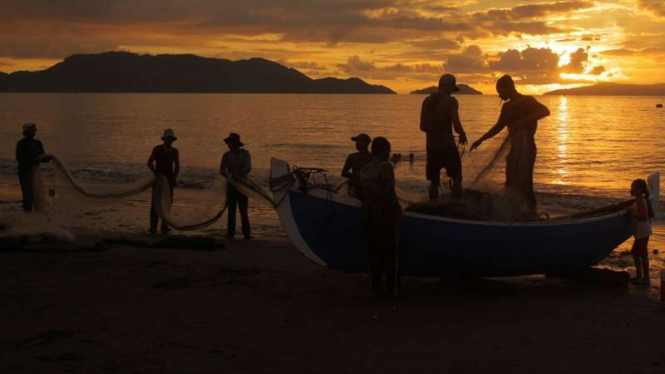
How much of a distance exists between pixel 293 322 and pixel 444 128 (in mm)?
3258

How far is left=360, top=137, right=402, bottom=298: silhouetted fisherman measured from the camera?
8.05 meters

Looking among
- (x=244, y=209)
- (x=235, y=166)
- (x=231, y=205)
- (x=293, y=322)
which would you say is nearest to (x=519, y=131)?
(x=293, y=322)

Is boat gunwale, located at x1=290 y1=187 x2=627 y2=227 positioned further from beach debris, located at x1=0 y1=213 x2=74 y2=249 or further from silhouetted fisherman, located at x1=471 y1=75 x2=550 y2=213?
beach debris, located at x1=0 y1=213 x2=74 y2=249

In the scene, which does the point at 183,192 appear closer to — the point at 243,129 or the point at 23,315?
the point at 23,315

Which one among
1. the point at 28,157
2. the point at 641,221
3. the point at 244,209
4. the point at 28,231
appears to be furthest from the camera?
the point at 244,209

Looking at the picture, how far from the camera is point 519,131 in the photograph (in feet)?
32.0

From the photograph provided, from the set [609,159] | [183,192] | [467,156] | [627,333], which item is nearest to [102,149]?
[183,192]

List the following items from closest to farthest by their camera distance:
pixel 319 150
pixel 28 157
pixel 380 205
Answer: pixel 380 205 → pixel 28 157 → pixel 319 150

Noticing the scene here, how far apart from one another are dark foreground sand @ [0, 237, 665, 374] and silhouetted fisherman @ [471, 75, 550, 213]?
4.20ft

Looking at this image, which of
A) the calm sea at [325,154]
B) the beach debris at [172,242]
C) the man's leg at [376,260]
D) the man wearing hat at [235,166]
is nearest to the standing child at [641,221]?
the calm sea at [325,154]

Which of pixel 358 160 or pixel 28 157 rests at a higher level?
pixel 358 160

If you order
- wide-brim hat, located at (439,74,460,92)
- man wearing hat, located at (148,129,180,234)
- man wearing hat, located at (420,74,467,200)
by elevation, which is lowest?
man wearing hat, located at (148,129,180,234)

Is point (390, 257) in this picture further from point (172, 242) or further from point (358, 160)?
point (172, 242)

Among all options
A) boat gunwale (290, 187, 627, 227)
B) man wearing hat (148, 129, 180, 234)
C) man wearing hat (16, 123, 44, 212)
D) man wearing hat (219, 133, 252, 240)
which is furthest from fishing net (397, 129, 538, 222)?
man wearing hat (16, 123, 44, 212)
